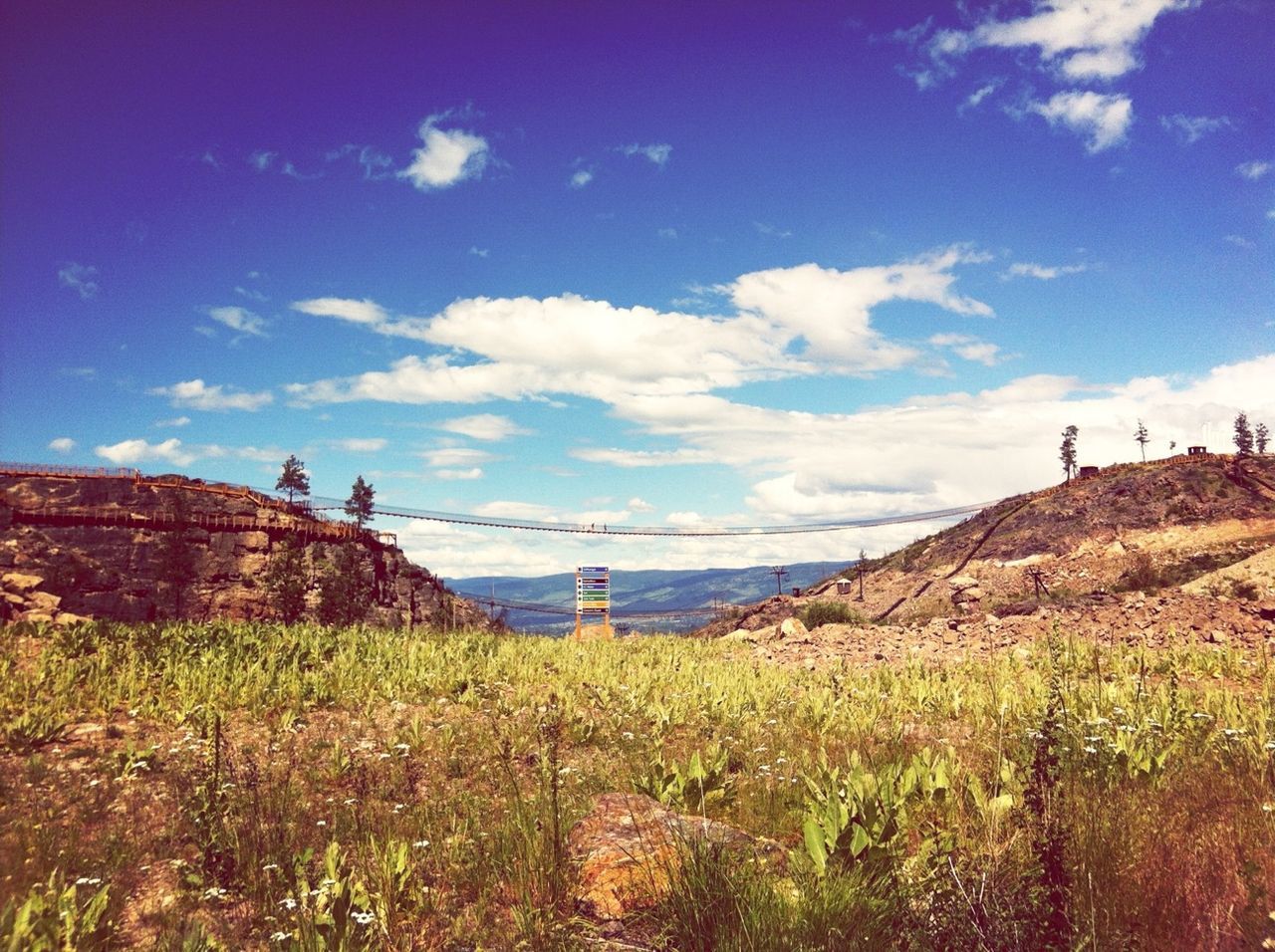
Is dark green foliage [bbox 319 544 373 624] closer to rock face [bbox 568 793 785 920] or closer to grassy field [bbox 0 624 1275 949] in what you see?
grassy field [bbox 0 624 1275 949]

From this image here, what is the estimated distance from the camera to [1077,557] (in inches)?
1919

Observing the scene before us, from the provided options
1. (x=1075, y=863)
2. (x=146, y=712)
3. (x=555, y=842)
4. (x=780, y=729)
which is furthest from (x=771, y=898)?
(x=146, y=712)

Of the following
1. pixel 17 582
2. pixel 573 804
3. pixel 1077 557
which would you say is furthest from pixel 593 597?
pixel 1077 557

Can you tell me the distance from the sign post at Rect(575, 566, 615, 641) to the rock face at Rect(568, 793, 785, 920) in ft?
77.9

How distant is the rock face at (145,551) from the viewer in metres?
63.1

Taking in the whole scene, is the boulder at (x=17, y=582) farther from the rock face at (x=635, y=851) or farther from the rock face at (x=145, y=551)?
the rock face at (x=145, y=551)

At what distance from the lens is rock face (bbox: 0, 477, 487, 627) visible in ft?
207

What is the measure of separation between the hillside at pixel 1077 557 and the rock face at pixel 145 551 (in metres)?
37.2

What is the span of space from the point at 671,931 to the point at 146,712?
7.08 metres

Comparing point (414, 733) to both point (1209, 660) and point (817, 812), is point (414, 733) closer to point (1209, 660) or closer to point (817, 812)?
point (817, 812)

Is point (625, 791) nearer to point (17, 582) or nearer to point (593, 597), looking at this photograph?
point (17, 582)

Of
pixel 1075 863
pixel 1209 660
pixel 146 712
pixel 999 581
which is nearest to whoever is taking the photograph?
pixel 1075 863

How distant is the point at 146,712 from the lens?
7625 mm

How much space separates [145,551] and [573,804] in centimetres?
8115
